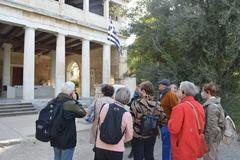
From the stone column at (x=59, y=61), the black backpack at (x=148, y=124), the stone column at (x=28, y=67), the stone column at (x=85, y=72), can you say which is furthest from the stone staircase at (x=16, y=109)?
the black backpack at (x=148, y=124)

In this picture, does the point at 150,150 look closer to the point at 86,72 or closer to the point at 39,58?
the point at 86,72

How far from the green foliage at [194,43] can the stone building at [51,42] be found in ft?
24.3

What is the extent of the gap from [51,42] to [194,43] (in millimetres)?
19790

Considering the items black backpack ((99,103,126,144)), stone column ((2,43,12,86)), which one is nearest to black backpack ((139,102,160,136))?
black backpack ((99,103,126,144))

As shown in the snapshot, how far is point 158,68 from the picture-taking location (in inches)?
341

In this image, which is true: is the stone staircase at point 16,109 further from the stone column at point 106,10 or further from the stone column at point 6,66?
the stone column at point 106,10

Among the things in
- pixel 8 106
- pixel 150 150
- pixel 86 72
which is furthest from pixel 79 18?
pixel 150 150

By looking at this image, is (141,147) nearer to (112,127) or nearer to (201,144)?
(201,144)

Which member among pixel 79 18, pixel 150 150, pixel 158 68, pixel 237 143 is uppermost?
→ pixel 79 18

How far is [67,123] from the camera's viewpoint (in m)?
4.27

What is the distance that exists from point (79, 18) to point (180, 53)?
46.6ft

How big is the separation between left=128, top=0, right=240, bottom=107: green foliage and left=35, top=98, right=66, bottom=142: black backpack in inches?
181

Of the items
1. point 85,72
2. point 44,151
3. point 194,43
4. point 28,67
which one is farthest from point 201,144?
point 85,72

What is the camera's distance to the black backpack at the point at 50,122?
4.18 metres
